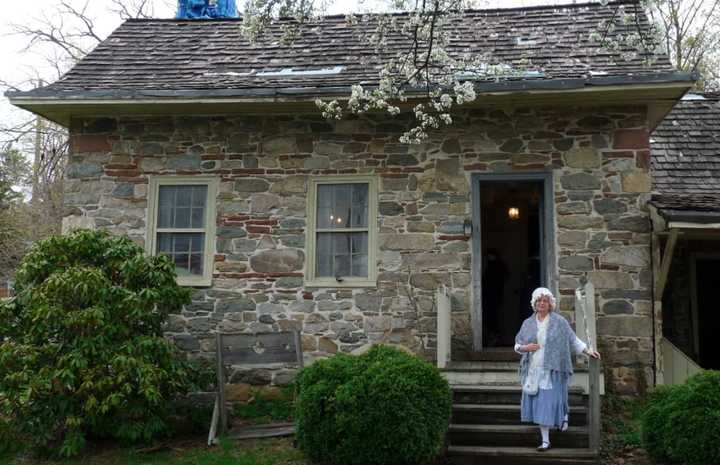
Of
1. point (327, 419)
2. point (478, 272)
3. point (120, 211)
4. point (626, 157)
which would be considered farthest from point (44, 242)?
point (626, 157)

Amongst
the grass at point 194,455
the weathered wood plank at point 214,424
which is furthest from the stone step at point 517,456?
the weathered wood plank at point 214,424

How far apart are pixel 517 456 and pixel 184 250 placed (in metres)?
4.96

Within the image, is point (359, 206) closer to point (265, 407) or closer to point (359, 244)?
point (359, 244)

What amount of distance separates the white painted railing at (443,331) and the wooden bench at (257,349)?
5.05 ft

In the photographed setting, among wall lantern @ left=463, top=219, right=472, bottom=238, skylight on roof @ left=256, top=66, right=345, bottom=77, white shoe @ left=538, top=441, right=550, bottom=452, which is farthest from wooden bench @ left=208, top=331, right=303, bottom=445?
skylight on roof @ left=256, top=66, right=345, bottom=77

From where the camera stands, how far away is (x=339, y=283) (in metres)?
8.41

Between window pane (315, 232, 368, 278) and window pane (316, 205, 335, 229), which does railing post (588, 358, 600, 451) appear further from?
window pane (316, 205, 335, 229)

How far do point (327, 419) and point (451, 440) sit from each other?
4.55 ft

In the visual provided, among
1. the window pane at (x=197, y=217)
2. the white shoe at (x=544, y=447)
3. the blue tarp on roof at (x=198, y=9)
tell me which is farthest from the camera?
the blue tarp on roof at (x=198, y=9)

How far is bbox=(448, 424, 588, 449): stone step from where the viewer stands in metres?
6.17

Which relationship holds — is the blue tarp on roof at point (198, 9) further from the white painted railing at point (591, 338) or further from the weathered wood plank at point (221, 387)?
the white painted railing at point (591, 338)

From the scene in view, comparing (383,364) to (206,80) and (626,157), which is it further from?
(206,80)

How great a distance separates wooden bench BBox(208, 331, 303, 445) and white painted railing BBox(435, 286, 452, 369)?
1.54 metres

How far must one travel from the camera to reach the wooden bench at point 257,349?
752 cm
